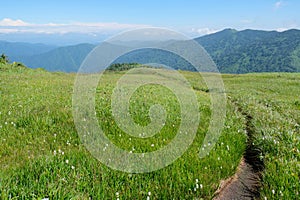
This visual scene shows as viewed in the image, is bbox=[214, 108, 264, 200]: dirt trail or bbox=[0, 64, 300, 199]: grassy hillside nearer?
bbox=[0, 64, 300, 199]: grassy hillside

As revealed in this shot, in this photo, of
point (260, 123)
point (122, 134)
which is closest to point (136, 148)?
point (122, 134)

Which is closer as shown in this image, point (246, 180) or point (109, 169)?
point (109, 169)

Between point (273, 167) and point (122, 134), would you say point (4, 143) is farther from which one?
point (273, 167)

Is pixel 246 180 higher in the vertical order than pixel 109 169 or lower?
lower

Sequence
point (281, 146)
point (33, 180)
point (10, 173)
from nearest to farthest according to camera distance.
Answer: point (33, 180)
point (10, 173)
point (281, 146)

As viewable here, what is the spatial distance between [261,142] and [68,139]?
5.60 metres

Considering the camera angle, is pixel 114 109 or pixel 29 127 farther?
pixel 114 109

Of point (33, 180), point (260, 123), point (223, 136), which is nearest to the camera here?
point (33, 180)

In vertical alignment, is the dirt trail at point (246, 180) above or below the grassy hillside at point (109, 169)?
below

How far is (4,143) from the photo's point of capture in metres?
6.56

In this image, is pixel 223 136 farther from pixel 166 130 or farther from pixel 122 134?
pixel 122 134

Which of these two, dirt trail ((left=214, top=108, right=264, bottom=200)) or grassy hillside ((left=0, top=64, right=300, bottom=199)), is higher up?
grassy hillside ((left=0, top=64, right=300, bottom=199))

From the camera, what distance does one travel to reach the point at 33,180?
14.3ft

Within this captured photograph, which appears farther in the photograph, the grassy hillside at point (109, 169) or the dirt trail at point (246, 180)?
the dirt trail at point (246, 180)
